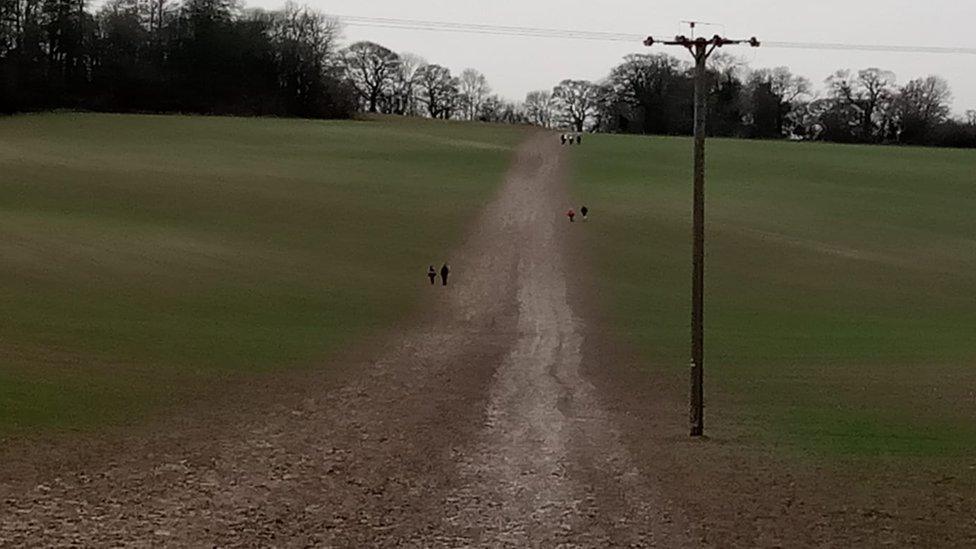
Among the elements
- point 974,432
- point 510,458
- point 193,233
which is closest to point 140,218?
point 193,233

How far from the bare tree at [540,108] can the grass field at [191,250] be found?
254ft

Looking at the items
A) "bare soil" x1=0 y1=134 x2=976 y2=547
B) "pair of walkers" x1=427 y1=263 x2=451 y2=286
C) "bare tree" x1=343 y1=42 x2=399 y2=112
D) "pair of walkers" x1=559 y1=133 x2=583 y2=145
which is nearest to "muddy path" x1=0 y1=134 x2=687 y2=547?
"bare soil" x1=0 y1=134 x2=976 y2=547

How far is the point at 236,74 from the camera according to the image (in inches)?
3883

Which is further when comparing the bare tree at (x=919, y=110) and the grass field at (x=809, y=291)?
the bare tree at (x=919, y=110)

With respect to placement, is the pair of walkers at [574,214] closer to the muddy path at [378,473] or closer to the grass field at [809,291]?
the grass field at [809,291]

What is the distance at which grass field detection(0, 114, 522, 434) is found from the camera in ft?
67.8

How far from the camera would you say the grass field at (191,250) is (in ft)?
67.8

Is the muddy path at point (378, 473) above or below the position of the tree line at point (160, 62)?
below

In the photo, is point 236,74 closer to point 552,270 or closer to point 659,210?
point 659,210

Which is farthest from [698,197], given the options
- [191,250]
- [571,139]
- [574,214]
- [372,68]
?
[372,68]

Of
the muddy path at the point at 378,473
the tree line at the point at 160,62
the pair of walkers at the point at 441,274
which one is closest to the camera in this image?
the muddy path at the point at 378,473

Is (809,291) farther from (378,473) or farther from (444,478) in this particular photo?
(378,473)

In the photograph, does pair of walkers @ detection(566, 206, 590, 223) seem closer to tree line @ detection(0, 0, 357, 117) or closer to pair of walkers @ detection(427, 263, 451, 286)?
pair of walkers @ detection(427, 263, 451, 286)

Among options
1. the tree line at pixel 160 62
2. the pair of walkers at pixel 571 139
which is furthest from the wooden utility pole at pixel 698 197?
the tree line at pixel 160 62
